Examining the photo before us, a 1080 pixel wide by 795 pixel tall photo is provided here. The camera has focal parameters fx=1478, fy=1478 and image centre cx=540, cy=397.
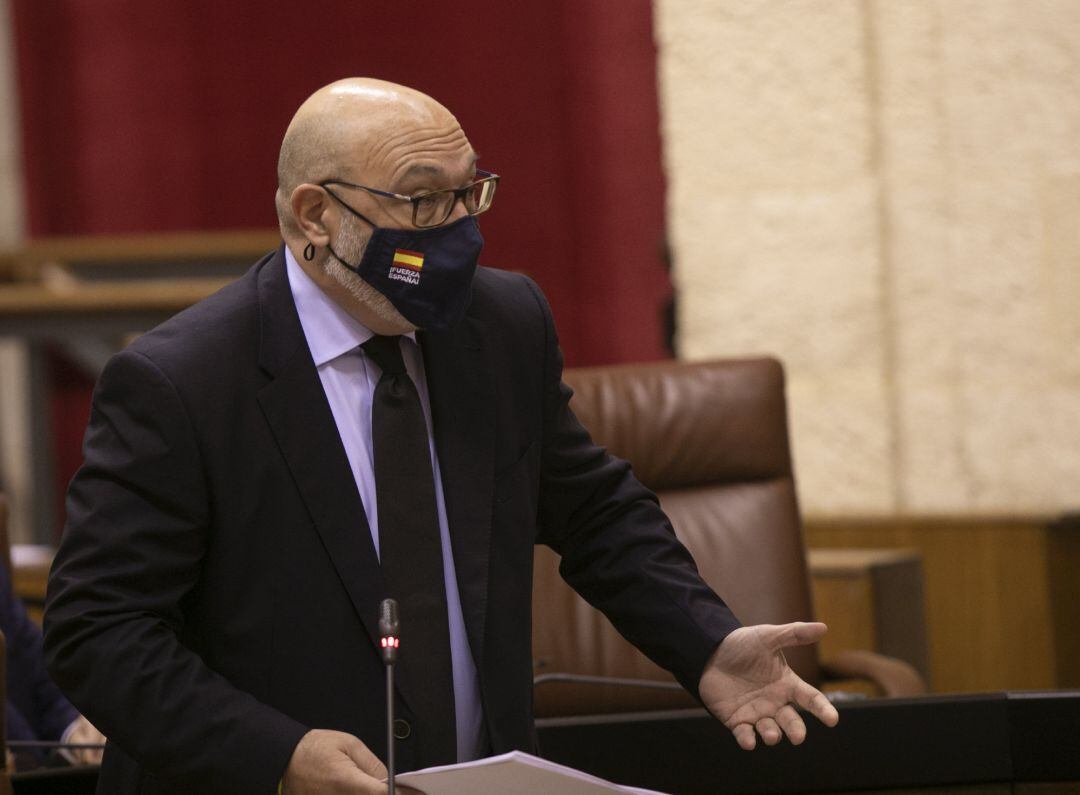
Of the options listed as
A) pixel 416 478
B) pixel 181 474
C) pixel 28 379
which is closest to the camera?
pixel 181 474

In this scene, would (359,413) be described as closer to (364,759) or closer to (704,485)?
(364,759)

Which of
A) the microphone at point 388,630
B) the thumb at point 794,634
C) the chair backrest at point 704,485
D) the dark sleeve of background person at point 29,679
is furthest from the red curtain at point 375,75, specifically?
the microphone at point 388,630

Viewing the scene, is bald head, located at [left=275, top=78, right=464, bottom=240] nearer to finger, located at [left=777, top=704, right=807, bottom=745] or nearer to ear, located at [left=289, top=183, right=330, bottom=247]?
ear, located at [left=289, top=183, right=330, bottom=247]

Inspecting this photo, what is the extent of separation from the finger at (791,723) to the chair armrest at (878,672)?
28.5 inches

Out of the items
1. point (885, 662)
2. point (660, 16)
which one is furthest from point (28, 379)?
point (885, 662)

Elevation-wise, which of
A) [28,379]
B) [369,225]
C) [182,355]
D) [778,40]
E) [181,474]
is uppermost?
[778,40]

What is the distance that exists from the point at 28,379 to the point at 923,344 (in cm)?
259

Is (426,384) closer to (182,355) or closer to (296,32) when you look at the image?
(182,355)

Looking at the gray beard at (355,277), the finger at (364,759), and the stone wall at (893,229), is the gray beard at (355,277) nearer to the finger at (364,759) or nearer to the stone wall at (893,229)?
the finger at (364,759)

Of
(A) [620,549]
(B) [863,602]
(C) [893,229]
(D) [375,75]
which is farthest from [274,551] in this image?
(D) [375,75]

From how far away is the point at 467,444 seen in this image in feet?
5.43

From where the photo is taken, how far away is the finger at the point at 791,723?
1.53m

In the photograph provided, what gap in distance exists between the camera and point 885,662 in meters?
2.39

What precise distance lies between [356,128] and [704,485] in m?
1.16
